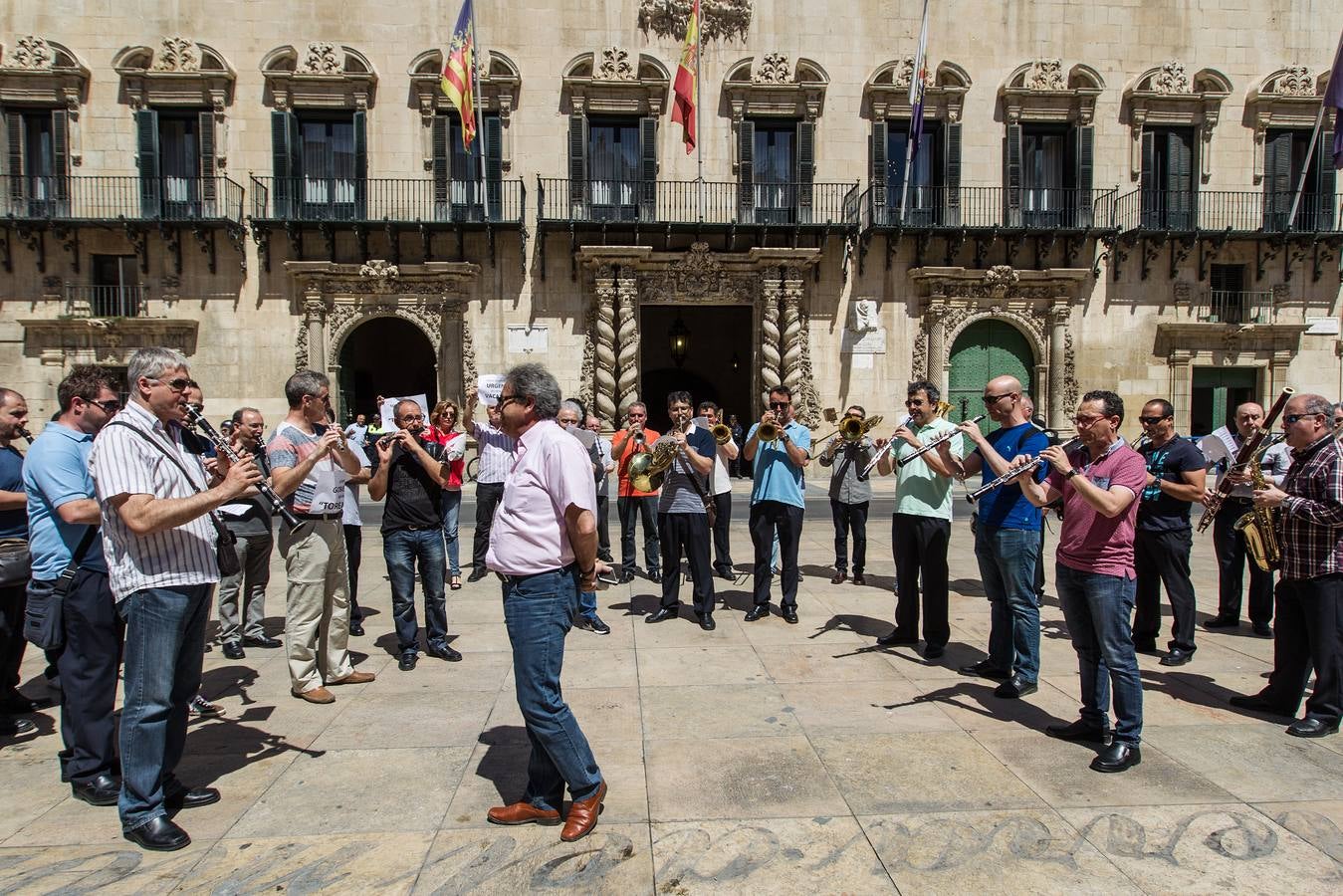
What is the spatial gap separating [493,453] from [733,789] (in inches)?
192

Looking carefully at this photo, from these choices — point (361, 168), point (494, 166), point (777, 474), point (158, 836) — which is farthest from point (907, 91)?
point (158, 836)

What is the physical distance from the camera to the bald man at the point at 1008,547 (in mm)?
5152

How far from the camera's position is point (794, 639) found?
21.3 feet

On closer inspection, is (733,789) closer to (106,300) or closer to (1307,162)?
(106,300)

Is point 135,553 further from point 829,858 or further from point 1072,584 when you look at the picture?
point 1072,584

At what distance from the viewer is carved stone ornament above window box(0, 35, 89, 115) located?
17391mm

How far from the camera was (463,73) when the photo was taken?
52.5ft

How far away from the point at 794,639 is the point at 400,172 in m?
15.9

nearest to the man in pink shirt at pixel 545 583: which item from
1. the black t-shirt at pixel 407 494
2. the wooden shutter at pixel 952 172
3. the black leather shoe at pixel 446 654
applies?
the black leather shoe at pixel 446 654

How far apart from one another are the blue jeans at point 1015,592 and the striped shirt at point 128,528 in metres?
4.56

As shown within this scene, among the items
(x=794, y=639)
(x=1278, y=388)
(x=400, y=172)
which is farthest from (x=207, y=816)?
(x=1278, y=388)

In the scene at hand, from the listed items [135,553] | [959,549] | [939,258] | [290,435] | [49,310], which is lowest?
[959,549]

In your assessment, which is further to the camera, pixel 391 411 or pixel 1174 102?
pixel 1174 102

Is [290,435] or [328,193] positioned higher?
[328,193]
